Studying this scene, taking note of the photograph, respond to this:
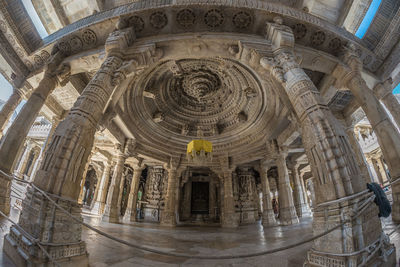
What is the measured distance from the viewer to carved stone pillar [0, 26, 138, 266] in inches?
92.8

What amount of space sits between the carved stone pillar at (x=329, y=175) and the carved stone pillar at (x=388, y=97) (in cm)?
480

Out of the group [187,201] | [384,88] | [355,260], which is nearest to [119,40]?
[355,260]

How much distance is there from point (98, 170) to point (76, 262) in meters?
17.2

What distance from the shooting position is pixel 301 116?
3531 millimetres

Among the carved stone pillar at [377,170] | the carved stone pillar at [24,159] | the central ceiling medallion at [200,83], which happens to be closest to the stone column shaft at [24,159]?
the carved stone pillar at [24,159]

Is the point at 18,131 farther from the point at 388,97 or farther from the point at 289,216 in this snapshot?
the point at 388,97

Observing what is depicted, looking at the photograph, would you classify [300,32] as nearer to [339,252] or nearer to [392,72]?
[392,72]

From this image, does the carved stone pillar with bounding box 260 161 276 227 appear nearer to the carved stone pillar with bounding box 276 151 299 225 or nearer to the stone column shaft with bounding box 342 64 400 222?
the carved stone pillar with bounding box 276 151 299 225

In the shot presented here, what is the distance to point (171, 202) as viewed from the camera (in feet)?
33.4

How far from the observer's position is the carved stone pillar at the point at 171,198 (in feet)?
31.7

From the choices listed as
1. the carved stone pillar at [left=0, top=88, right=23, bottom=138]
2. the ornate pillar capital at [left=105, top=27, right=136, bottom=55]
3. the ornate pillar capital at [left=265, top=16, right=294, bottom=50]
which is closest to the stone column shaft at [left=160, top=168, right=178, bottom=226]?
the carved stone pillar at [left=0, top=88, right=23, bottom=138]

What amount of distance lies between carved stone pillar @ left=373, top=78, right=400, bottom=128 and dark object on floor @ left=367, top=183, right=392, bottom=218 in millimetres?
5101

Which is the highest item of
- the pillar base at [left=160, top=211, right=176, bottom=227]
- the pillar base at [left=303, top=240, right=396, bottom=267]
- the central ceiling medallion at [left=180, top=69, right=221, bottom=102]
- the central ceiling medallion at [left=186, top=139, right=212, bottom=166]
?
the central ceiling medallion at [left=180, top=69, right=221, bottom=102]

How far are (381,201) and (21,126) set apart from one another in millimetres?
8914
